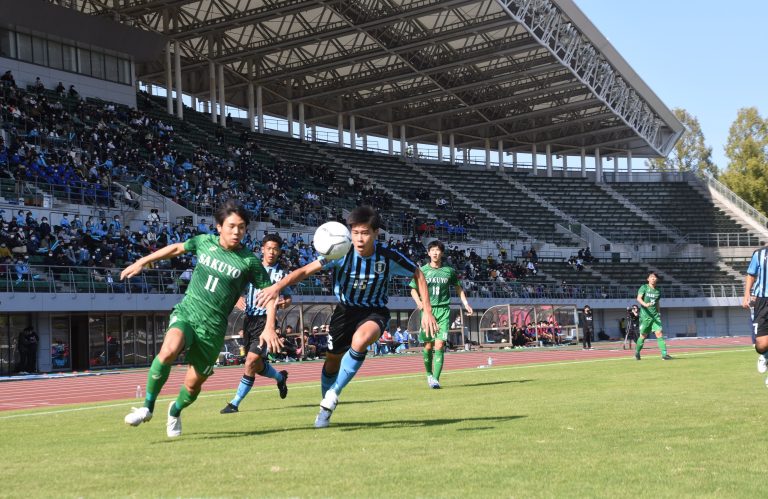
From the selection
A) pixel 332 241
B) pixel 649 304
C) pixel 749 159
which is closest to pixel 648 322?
pixel 649 304

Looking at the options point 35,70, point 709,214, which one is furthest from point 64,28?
point 709,214

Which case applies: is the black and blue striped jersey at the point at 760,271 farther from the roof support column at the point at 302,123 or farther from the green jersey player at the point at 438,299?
the roof support column at the point at 302,123

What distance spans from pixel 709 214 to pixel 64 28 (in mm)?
51124

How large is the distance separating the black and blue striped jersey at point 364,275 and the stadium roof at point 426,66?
154 feet

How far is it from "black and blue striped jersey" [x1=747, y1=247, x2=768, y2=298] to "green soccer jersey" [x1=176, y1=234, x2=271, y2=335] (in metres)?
7.01

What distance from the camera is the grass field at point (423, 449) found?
6605mm

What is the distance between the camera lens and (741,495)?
602 centimetres

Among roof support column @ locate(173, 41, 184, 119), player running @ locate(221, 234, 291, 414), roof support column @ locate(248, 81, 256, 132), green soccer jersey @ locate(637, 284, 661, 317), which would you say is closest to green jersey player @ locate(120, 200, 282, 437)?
player running @ locate(221, 234, 291, 414)

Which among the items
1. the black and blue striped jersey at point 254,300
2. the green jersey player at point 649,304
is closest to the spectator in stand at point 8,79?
the green jersey player at point 649,304

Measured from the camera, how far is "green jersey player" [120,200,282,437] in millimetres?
9836

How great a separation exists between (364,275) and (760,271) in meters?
6.03

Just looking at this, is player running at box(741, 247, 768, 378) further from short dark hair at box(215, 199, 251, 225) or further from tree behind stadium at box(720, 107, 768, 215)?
tree behind stadium at box(720, 107, 768, 215)

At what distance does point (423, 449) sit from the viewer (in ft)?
27.5

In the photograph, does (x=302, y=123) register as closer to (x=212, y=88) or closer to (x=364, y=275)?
(x=212, y=88)
